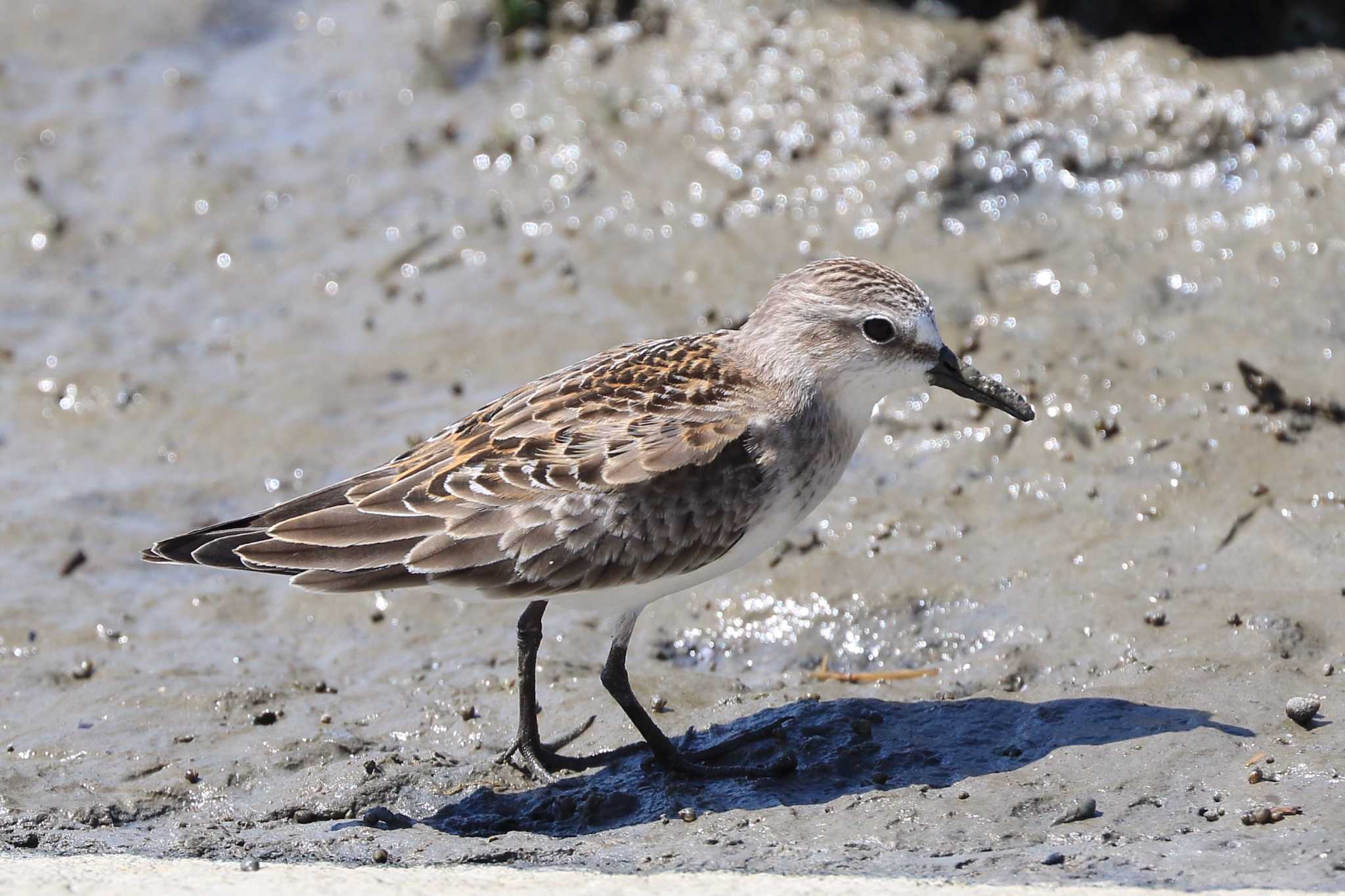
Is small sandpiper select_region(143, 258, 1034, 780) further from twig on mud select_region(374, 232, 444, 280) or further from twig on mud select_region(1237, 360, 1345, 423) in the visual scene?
twig on mud select_region(374, 232, 444, 280)

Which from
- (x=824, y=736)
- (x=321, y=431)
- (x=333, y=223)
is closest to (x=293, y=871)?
(x=824, y=736)

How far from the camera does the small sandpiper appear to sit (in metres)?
6.05

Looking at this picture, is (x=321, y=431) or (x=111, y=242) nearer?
(x=321, y=431)

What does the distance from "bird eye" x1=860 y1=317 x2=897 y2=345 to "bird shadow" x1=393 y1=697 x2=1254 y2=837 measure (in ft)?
5.25

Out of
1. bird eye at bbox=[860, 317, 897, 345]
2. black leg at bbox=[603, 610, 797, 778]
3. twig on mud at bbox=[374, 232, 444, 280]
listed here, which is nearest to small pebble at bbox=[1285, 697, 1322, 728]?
black leg at bbox=[603, 610, 797, 778]

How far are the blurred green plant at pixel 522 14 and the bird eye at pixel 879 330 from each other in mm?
6633

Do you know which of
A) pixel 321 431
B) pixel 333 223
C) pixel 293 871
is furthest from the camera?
pixel 333 223

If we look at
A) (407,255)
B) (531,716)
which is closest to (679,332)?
(407,255)

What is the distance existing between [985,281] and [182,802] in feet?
18.3

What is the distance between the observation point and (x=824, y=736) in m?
6.50

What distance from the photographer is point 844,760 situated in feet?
20.8

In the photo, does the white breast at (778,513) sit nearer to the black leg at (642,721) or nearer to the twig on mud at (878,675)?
the black leg at (642,721)

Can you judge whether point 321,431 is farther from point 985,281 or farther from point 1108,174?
point 1108,174

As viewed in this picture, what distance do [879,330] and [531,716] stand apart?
2164mm
